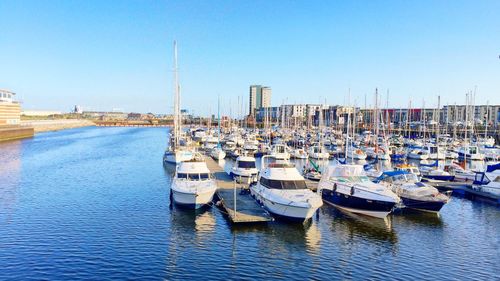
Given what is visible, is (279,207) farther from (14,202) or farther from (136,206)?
(14,202)

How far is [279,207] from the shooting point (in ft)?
102

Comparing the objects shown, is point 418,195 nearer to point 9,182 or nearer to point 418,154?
point 9,182

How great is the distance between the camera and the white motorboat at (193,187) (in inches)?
1331

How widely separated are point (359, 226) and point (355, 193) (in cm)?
325

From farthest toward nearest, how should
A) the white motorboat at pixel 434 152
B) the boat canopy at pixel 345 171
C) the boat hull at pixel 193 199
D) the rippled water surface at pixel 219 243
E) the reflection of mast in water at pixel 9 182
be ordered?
the white motorboat at pixel 434 152
the boat canopy at pixel 345 171
the reflection of mast in water at pixel 9 182
the boat hull at pixel 193 199
the rippled water surface at pixel 219 243

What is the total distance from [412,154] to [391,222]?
52.9 meters

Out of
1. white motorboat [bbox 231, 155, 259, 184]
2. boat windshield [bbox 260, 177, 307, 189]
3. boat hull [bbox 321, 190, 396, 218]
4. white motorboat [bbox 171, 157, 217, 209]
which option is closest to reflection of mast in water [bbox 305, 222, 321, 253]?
boat windshield [bbox 260, 177, 307, 189]

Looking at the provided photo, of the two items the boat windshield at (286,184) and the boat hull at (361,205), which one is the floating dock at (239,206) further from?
the boat hull at (361,205)

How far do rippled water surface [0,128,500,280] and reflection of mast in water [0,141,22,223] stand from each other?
0.27m

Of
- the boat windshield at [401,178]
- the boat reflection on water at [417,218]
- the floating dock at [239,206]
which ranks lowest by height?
the boat reflection on water at [417,218]

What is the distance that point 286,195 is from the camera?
31.6 m

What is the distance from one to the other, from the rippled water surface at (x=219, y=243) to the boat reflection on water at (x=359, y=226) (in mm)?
77

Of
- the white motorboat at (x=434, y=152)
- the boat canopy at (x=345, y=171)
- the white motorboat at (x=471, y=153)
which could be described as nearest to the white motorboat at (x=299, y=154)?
the white motorboat at (x=434, y=152)

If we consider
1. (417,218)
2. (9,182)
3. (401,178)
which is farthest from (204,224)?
(9,182)
